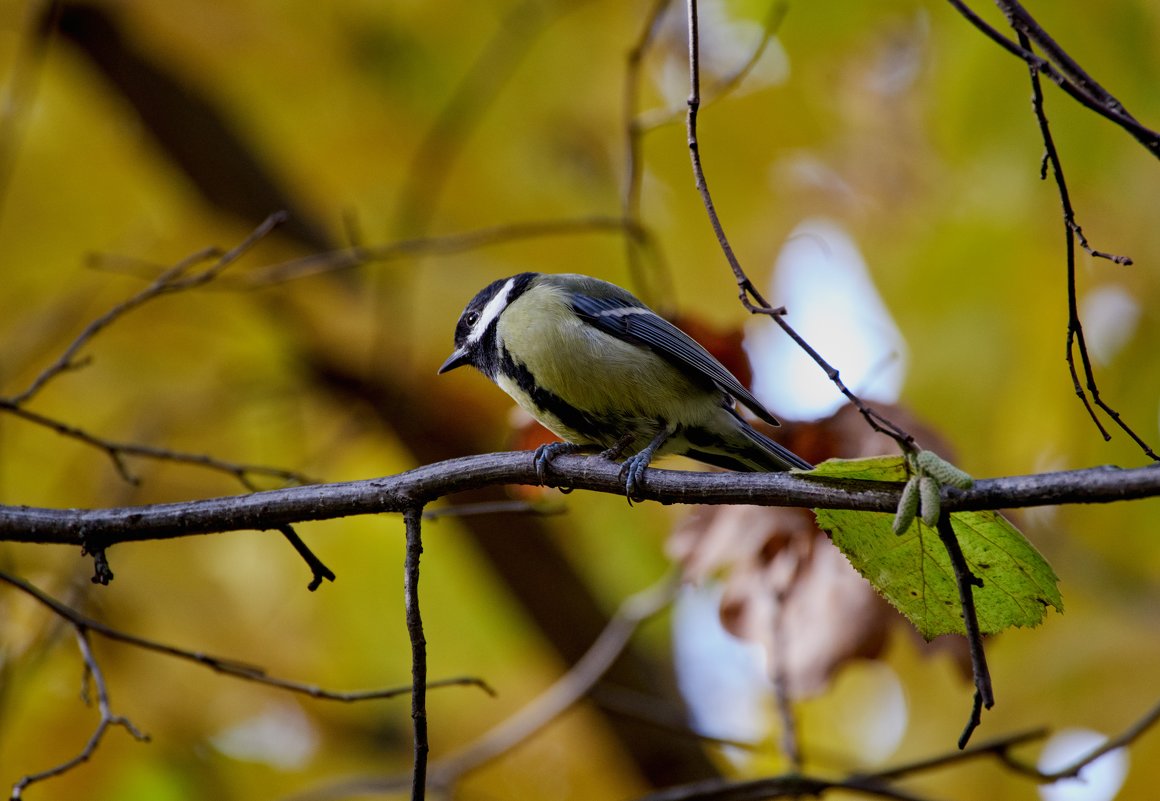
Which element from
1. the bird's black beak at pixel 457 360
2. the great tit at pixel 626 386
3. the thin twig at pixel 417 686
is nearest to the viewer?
the thin twig at pixel 417 686

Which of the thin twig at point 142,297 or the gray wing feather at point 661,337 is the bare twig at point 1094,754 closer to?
the gray wing feather at point 661,337

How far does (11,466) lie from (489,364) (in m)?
1.85

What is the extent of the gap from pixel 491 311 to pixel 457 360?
0.56 feet

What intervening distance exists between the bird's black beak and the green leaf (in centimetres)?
159

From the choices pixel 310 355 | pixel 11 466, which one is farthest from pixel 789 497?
pixel 11 466

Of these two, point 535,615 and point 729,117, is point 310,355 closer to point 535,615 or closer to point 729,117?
point 535,615

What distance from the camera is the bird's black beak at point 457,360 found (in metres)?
2.87

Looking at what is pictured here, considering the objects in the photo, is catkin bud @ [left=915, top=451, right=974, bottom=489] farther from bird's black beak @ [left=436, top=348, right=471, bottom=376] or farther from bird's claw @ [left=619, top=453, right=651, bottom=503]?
bird's black beak @ [left=436, top=348, right=471, bottom=376]

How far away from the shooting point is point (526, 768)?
387cm

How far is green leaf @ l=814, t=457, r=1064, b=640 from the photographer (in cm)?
140

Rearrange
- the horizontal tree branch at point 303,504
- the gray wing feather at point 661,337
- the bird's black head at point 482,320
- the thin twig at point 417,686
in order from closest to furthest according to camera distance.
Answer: the thin twig at point 417,686 → the horizontal tree branch at point 303,504 → the gray wing feather at point 661,337 → the bird's black head at point 482,320

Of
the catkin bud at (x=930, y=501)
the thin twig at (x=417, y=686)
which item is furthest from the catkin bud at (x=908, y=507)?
the thin twig at (x=417, y=686)

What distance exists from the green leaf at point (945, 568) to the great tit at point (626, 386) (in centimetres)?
86

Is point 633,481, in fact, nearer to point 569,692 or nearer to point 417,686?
point 417,686
